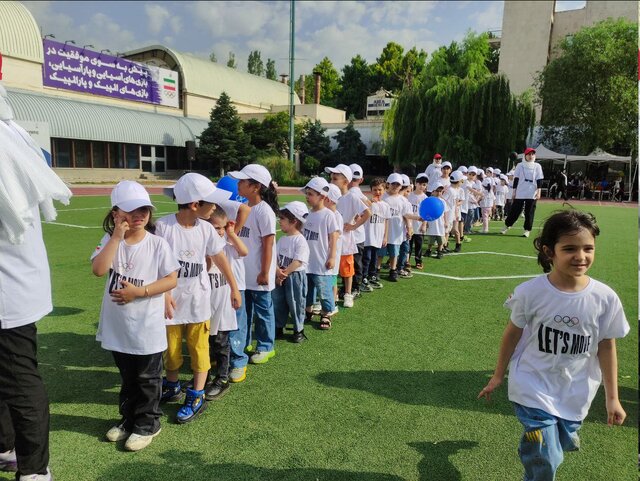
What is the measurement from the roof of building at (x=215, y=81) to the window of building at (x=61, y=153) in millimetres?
12050

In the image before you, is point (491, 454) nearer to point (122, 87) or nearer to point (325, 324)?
point (325, 324)

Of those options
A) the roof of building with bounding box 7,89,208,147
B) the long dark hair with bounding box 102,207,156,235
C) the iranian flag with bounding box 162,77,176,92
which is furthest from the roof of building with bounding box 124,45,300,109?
the long dark hair with bounding box 102,207,156,235

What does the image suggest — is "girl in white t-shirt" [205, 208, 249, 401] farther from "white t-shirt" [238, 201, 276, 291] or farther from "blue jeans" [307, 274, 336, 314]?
"blue jeans" [307, 274, 336, 314]

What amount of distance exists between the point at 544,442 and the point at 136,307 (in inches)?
87.2

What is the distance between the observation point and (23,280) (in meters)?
2.28

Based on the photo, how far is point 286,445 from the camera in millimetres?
2873

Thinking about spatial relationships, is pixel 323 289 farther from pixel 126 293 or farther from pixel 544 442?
pixel 544 442

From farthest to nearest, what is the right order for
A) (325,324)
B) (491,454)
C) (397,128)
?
(397,128) → (325,324) → (491,454)

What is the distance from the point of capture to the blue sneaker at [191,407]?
3.11 metres

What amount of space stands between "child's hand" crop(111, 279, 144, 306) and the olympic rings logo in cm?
218

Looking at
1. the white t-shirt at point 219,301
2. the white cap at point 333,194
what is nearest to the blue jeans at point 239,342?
the white t-shirt at point 219,301

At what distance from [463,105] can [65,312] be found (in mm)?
27253

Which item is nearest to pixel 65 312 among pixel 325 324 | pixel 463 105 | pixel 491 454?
pixel 325 324

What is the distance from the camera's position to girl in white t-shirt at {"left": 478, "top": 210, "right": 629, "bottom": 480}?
85.0 inches
